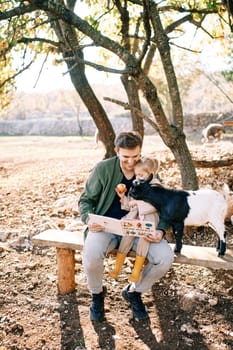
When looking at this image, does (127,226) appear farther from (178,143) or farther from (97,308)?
(178,143)

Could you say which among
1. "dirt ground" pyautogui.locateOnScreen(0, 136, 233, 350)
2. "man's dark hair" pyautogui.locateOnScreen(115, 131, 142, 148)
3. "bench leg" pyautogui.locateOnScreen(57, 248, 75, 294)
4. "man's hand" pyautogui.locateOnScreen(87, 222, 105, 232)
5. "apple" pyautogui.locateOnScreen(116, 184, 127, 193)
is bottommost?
"dirt ground" pyautogui.locateOnScreen(0, 136, 233, 350)

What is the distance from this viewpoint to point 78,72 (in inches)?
282

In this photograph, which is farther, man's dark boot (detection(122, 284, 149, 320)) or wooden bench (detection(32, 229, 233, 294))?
man's dark boot (detection(122, 284, 149, 320))

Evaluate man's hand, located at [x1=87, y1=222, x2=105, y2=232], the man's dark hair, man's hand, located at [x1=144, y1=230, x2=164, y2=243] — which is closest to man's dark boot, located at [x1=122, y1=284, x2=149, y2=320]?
man's hand, located at [x1=144, y1=230, x2=164, y2=243]

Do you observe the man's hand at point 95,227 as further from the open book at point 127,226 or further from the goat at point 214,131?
the goat at point 214,131

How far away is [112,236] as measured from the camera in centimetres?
344

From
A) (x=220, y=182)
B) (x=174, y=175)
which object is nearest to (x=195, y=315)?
(x=220, y=182)

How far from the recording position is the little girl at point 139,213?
3.32 m

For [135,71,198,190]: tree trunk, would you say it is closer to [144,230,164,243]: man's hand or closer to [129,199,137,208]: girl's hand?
[129,199,137,208]: girl's hand

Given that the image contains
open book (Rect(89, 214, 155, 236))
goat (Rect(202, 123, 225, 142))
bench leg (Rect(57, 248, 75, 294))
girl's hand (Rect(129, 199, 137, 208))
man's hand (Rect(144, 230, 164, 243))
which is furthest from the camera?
goat (Rect(202, 123, 225, 142))

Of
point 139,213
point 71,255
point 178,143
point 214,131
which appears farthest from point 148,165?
point 214,131

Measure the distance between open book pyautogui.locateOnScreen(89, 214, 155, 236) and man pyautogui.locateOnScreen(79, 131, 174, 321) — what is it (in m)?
0.12

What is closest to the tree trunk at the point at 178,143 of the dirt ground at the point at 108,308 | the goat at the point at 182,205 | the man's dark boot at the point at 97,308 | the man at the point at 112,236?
the dirt ground at the point at 108,308

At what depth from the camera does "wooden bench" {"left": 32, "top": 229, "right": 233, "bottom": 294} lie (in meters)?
3.29
